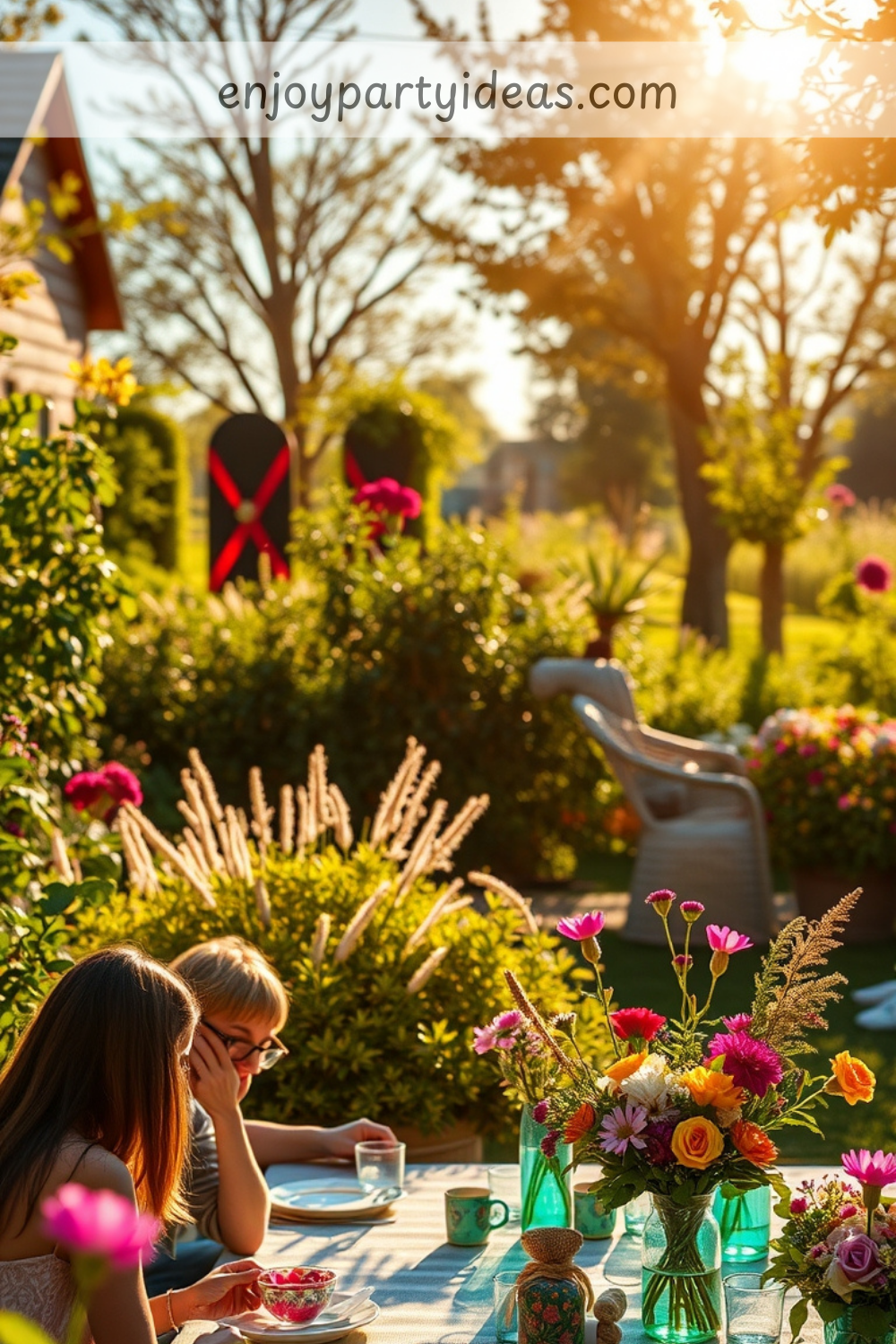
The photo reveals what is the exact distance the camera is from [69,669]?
4051mm

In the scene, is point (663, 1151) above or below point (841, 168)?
below

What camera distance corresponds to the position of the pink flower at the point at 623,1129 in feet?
6.05

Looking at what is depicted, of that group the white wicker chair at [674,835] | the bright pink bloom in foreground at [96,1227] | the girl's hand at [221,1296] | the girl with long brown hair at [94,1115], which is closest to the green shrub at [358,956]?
the girl's hand at [221,1296]

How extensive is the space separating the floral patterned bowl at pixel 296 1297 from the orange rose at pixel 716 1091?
0.64 metres

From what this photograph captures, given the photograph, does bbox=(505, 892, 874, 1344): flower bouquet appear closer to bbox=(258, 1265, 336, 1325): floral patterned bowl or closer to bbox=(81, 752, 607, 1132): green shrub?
bbox=(258, 1265, 336, 1325): floral patterned bowl

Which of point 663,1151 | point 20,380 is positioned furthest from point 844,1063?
point 20,380

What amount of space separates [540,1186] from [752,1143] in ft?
1.89

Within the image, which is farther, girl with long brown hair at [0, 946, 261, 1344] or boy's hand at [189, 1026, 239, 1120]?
boy's hand at [189, 1026, 239, 1120]

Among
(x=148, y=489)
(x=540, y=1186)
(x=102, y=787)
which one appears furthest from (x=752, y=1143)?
(x=148, y=489)

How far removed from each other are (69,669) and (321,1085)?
134cm

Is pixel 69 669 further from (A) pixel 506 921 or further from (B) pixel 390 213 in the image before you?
(B) pixel 390 213

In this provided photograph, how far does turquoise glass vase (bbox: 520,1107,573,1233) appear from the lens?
7.49 feet

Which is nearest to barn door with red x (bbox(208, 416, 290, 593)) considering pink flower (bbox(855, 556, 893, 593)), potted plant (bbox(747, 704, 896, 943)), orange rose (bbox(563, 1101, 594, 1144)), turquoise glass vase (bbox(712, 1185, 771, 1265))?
pink flower (bbox(855, 556, 893, 593))

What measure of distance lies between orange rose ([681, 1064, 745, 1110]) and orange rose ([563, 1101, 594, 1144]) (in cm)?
14
